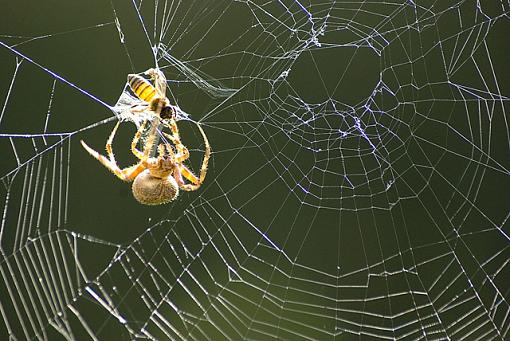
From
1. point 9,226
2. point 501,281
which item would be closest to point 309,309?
point 501,281

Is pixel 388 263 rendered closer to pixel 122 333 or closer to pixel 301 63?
pixel 301 63

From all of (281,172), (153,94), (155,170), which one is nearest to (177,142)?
(155,170)

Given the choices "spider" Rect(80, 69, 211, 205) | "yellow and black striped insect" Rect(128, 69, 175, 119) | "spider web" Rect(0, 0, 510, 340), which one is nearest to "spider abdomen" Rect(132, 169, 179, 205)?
"spider" Rect(80, 69, 211, 205)

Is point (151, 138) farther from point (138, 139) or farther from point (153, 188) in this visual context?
point (153, 188)

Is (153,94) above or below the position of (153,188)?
above

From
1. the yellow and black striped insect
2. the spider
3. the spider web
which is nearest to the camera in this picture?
the yellow and black striped insect

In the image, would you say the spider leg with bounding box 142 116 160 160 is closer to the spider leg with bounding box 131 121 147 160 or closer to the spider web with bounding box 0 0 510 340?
the spider leg with bounding box 131 121 147 160
